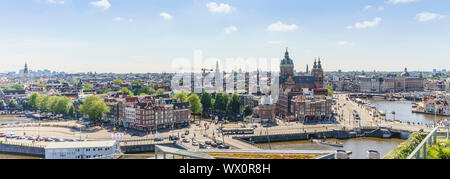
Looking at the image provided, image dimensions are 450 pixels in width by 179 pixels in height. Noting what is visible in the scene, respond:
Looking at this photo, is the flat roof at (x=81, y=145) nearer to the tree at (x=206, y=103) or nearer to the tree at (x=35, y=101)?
the tree at (x=206, y=103)

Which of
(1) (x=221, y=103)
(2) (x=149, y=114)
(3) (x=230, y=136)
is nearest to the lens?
(3) (x=230, y=136)

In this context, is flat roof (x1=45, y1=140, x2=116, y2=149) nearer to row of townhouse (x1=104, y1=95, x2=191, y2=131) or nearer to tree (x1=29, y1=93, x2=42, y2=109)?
row of townhouse (x1=104, y1=95, x2=191, y2=131)

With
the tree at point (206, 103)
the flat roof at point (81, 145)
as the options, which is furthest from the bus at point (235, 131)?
the tree at point (206, 103)

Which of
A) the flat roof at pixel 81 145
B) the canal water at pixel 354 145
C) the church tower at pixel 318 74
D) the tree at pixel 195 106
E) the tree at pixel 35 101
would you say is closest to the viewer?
the flat roof at pixel 81 145

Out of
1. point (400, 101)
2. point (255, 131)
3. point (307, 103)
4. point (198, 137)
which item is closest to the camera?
point (198, 137)

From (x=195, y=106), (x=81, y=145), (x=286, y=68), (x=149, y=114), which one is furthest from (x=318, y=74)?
(x=81, y=145)

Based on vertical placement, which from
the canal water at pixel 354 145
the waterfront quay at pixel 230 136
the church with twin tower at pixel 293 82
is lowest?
the canal water at pixel 354 145

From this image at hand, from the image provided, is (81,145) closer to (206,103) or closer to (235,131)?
(235,131)

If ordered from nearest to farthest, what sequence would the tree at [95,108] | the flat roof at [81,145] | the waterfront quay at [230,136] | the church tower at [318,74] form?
the flat roof at [81,145] → the waterfront quay at [230,136] → the tree at [95,108] → the church tower at [318,74]
